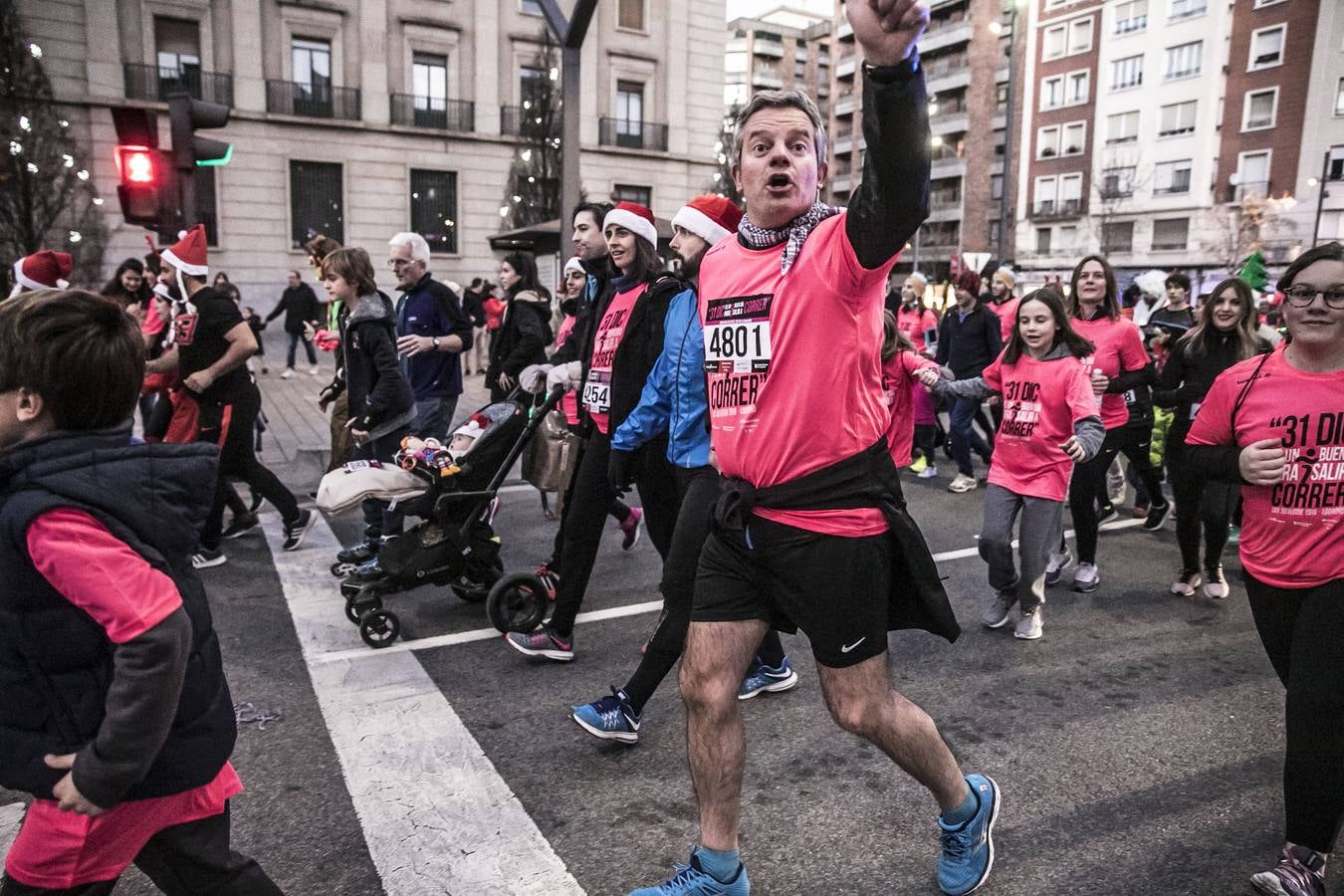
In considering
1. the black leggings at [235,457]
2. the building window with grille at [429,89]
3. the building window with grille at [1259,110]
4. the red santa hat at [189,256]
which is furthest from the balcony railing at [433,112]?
the building window with grille at [1259,110]

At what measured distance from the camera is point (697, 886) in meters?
2.44

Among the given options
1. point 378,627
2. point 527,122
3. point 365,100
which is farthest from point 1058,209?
point 378,627

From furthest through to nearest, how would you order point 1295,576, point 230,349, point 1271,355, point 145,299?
1. point 145,299
2. point 230,349
3. point 1271,355
4. point 1295,576

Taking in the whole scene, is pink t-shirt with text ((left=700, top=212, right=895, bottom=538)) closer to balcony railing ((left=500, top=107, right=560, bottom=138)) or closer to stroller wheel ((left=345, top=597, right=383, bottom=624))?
stroller wheel ((left=345, top=597, right=383, bottom=624))

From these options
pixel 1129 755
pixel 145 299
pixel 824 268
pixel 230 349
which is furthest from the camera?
pixel 145 299

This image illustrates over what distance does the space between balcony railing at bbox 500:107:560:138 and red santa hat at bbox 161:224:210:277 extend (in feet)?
79.1

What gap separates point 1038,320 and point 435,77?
2878cm

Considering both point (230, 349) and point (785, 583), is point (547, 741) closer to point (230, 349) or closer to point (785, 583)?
point (785, 583)

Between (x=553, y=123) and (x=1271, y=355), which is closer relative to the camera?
(x=1271, y=355)

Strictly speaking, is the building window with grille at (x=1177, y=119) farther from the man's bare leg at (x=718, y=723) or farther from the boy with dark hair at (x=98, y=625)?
the boy with dark hair at (x=98, y=625)

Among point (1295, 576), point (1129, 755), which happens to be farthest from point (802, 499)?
point (1129, 755)

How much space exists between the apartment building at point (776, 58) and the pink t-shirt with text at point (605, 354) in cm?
8342

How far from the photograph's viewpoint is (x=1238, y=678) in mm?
4285

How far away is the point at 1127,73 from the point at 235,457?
54922 millimetres
